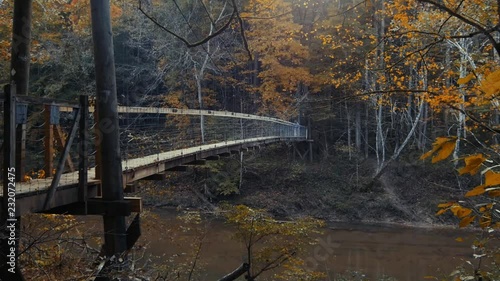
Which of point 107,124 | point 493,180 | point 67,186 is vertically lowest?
point 67,186

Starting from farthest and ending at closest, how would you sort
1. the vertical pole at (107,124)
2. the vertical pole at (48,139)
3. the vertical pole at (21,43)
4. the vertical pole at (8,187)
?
the vertical pole at (21,43), the vertical pole at (107,124), the vertical pole at (48,139), the vertical pole at (8,187)

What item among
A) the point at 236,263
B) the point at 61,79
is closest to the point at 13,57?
the point at 236,263

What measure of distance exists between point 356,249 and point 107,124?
7.50 meters

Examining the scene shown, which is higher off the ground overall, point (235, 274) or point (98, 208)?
point (98, 208)

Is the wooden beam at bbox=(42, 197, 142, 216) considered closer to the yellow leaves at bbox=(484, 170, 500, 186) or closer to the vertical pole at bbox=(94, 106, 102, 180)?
the vertical pole at bbox=(94, 106, 102, 180)

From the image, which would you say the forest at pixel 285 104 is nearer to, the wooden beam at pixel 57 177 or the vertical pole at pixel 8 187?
the wooden beam at pixel 57 177

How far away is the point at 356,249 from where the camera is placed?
9211 mm

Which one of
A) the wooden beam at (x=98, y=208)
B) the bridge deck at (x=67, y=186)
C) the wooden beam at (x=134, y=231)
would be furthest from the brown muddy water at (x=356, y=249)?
the wooden beam at (x=98, y=208)

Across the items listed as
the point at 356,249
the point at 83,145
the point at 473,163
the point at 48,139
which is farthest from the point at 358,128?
the point at 473,163

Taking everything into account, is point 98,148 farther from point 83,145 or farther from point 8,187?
point 8,187

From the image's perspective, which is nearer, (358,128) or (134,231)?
(134,231)

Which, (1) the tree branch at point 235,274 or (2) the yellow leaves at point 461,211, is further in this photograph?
(1) the tree branch at point 235,274

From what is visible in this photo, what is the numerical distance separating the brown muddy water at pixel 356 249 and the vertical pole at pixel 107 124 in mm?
2877

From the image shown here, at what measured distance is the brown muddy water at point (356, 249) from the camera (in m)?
7.48
